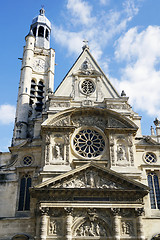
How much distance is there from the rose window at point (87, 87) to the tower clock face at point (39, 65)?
7394mm

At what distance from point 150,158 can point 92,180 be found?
529cm

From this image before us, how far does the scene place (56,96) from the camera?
864 inches

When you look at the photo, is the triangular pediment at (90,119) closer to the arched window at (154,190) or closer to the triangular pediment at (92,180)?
the arched window at (154,190)

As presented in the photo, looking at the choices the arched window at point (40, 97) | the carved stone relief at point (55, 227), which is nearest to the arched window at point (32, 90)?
the arched window at point (40, 97)

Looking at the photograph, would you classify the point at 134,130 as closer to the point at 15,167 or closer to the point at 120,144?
the point at 120,144

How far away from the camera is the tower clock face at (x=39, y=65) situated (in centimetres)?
2880

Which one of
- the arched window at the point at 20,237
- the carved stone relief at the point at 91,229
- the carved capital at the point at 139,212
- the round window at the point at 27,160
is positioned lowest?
the arched window at the point at 20,237

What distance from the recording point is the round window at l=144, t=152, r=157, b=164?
2029 cm

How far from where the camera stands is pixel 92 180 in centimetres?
1762

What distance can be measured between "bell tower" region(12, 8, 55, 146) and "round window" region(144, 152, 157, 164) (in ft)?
30.0

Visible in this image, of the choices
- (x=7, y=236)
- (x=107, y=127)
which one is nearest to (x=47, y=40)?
(x=107, y=127)

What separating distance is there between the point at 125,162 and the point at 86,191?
3786 mm

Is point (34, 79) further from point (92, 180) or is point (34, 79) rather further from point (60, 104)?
point (92, 180)

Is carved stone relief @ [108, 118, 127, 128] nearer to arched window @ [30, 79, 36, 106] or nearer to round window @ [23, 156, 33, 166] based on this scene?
round window @ [23, 156, 33, 166]
